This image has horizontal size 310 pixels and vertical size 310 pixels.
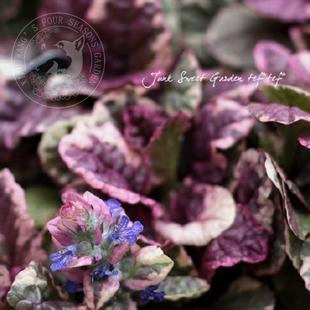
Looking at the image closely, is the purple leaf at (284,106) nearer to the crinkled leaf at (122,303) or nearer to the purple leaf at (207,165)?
the purple leaf at (207,165)

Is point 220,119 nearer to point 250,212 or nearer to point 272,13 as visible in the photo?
point 250,212

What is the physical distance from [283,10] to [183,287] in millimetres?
574

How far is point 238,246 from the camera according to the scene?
61 cm

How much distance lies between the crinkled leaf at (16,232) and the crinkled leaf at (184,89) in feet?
0.94

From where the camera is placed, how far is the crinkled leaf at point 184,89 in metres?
0.77

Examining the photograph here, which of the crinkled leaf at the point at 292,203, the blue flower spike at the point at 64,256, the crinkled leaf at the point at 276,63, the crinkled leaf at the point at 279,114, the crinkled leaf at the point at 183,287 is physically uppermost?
the crinkled leaf at the point at 279,114

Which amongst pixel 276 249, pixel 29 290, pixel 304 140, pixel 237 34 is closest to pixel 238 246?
pixel 276 249

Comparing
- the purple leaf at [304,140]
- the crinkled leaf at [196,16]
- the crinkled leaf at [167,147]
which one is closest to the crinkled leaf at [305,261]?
the purple leaf at [304,140]

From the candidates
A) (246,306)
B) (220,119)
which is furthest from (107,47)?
(246,306)

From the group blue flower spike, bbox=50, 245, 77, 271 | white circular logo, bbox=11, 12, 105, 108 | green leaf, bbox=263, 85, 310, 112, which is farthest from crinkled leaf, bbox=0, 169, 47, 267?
green leaf, bbox=263, 85, 310, 112

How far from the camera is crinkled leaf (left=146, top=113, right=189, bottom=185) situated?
2.20 ft

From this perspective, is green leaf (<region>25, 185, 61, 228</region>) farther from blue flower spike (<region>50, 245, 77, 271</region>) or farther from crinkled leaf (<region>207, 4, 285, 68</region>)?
crinkled leaf (<region>207, 4, 285, 68</region>)

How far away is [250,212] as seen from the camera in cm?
63

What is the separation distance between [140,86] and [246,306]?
1.13 feet
